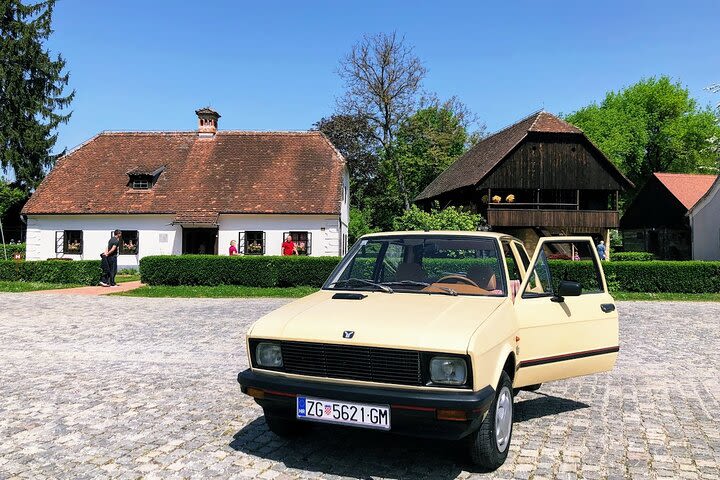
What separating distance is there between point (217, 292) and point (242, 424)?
43.8 ft

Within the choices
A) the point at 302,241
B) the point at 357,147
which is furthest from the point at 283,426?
the point at 357,147

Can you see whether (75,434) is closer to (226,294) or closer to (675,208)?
(226,294)

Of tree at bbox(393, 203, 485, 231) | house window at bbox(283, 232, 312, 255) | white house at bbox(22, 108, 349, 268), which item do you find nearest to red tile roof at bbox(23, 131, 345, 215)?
white house at bbox(22, 108, 349, 268)

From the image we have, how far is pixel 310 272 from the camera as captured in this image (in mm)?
19375

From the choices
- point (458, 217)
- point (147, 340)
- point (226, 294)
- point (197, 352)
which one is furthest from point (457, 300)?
point (458, 217)

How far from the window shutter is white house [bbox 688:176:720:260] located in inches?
1417

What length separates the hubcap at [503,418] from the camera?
163 inches

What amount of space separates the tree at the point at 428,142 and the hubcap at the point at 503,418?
42.4 m

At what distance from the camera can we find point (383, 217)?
157 feet

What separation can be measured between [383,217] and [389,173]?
3836 millimetres

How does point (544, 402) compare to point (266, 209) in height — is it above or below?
below

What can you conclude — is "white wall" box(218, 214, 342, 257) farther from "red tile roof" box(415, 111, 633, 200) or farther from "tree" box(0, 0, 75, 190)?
"tree" box(0, 0, 75, 190)

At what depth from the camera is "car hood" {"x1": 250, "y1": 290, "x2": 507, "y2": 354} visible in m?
3.79

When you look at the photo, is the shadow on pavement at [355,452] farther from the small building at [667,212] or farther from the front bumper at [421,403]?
the small building at [667,212]
